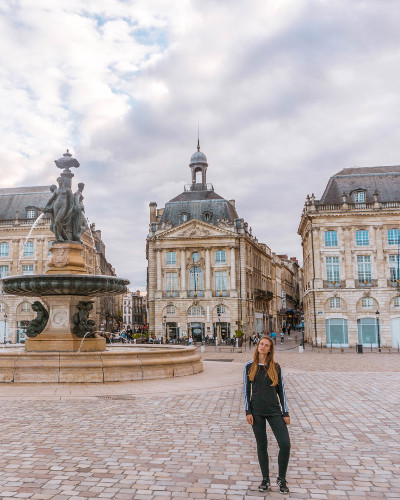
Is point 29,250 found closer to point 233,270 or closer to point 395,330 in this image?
point 233,270

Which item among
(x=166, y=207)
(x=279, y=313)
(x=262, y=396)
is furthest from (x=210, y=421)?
(x=279, y=313)

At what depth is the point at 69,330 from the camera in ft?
50.2

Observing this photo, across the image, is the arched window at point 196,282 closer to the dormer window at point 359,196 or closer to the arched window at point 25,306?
the arched window at point 25,306

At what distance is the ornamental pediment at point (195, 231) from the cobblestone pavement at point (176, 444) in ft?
148

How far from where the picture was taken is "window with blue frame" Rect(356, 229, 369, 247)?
46688 millimetres

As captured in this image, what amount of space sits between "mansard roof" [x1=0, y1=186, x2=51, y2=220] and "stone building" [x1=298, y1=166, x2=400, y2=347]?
3054 cm

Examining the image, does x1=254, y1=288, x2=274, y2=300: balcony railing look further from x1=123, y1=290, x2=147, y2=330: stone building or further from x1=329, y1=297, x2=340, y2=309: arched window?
x1=123, y1=290, x2=147, y2=330: stone building

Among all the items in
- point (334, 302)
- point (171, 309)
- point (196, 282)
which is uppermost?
point (196, 282)

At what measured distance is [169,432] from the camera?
26.1 feet

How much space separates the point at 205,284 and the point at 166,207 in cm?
1075

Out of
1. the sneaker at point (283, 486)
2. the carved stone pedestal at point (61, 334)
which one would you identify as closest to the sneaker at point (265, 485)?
the sneaker at point (283, 486)

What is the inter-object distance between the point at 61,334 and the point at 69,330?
266 millimetres

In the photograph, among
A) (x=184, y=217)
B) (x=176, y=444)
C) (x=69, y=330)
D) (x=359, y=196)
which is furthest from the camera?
(x=184, y=217)

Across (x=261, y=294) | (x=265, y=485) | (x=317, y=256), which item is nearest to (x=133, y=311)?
(x=261, y=294)
